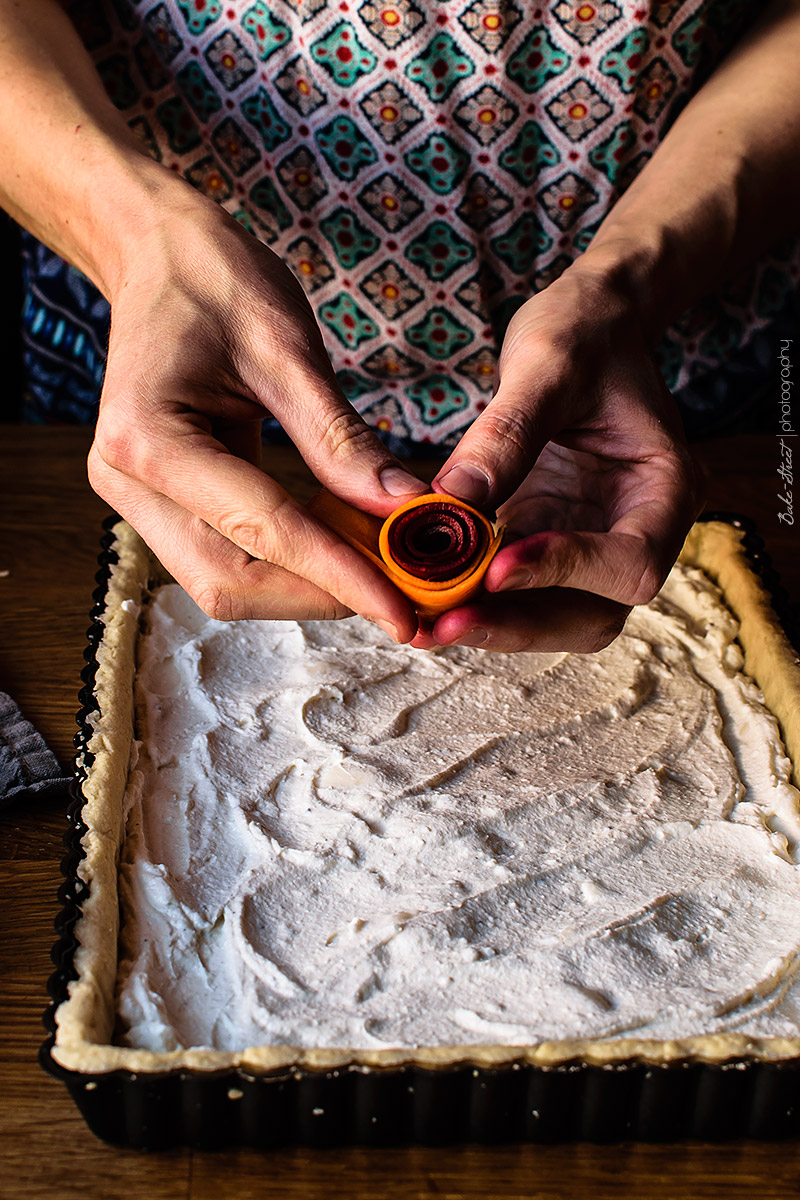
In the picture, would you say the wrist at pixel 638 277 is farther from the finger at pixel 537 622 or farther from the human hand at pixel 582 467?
the finger at pixel 537 622

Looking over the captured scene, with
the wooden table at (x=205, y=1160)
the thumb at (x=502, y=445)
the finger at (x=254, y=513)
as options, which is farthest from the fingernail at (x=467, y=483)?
the wooden table at (x=205, y=1160)

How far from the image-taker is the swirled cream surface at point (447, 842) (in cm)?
117

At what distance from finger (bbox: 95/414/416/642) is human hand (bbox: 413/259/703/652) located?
0.40 feet

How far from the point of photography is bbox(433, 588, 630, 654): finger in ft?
Answer: 4.29

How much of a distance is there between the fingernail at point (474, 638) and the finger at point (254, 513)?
0.31 ft

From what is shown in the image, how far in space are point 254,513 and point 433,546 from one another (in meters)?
0.21

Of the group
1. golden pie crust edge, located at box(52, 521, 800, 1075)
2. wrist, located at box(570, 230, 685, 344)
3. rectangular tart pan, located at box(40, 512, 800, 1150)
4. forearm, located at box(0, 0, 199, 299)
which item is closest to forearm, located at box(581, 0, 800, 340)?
wrist, located at box(570, 230, 685, 344)

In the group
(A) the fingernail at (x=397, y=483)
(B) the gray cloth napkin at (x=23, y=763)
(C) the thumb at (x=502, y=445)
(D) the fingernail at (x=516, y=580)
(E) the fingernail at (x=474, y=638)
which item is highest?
(C) the thumb at (x=502, y=445)

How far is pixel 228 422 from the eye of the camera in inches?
54.7

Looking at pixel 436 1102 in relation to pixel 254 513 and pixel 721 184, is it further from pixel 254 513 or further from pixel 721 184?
pixel 721 184

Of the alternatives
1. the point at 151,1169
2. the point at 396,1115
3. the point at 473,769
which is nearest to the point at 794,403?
the point at 473,769

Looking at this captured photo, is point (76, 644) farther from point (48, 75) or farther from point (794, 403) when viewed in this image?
point (794, 403)

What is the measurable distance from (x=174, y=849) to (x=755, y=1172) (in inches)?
29.7

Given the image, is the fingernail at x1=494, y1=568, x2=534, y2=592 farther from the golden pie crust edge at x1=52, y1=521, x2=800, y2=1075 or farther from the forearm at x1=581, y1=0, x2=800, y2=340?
the forearm at x1=581, y1=0, x2=800, y2=340
